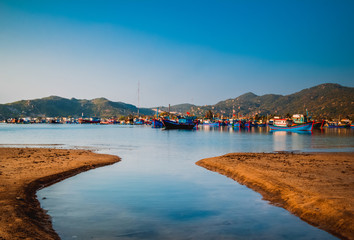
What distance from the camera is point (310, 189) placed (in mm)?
15719

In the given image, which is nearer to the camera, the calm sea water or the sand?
the sand

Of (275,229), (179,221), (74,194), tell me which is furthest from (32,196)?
(275,229)

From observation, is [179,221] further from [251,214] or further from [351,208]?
[351,208]

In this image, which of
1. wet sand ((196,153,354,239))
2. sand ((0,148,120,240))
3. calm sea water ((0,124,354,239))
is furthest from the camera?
wet sand ((196,153,354,239))

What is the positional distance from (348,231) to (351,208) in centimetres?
185

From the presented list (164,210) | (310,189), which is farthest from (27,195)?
(310,189)

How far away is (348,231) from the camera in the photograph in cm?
1040

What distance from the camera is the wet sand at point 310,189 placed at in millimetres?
11484

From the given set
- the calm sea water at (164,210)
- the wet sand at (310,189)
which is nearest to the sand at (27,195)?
the calm sea water at (164,210)

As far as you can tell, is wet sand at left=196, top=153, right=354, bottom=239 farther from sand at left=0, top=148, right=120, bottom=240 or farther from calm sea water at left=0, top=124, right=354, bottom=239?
sand at left=0, top=148, right=120, bottom=240

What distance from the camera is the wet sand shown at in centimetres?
1148

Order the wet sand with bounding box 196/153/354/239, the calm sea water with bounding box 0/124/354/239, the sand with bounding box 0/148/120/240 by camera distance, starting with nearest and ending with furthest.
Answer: the sand with bounding box 0/148/120/240 < the calm sea water with bounding box 0/124/354/239 < the wet sand with bounding box 196/153/354/239

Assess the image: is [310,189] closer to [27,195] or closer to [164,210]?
[164,210]

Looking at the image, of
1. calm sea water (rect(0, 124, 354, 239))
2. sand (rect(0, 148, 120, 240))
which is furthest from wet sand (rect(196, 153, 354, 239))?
sand (rect(0, 148, 120, 240))
